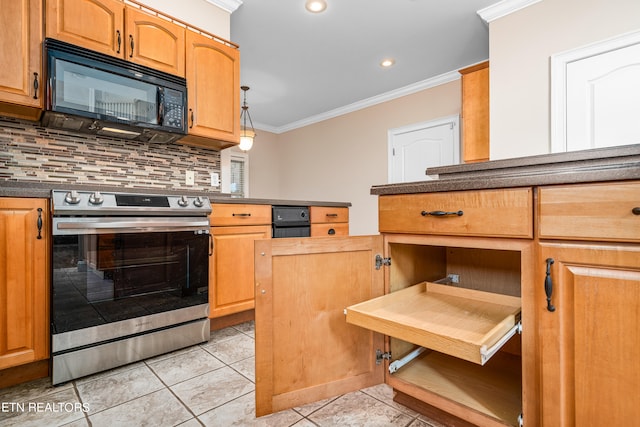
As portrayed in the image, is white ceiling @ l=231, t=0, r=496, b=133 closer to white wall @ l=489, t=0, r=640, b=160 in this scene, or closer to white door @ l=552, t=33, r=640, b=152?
white wall @ l=489, t=0, r=640, b=160

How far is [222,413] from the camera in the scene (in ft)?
4.15

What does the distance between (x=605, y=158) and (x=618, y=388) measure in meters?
0.58

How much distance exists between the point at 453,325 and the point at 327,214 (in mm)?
2005

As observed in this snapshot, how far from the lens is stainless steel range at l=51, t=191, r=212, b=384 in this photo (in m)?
1.51

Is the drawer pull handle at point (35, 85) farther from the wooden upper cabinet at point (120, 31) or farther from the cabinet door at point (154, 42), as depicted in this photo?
the cabinet door at point (154, 42)

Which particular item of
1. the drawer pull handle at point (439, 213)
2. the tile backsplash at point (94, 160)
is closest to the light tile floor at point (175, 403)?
the drawer pull handle at point (439, 213)

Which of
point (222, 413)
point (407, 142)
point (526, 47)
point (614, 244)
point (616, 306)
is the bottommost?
point (222, 413)

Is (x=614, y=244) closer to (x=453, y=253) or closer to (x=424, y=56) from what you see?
(x=453, y=253)

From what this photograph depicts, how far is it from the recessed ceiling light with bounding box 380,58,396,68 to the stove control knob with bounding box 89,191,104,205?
295 cm

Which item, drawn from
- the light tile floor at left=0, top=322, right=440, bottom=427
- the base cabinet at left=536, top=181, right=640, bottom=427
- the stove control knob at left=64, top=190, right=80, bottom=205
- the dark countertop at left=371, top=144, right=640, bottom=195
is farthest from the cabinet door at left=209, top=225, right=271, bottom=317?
the base cabinet at left=536, top=181, right=640, bottom=427

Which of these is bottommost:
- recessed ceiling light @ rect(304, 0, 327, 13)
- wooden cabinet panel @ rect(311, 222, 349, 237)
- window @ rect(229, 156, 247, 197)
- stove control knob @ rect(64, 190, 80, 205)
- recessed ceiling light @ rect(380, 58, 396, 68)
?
wooden cabinet panel @ rect(311, 222, 349, 237)

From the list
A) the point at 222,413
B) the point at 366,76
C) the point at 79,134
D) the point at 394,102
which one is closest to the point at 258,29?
the point at 366,76

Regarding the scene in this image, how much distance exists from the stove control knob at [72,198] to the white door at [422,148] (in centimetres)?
336

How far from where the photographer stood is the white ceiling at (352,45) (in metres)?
2.51
